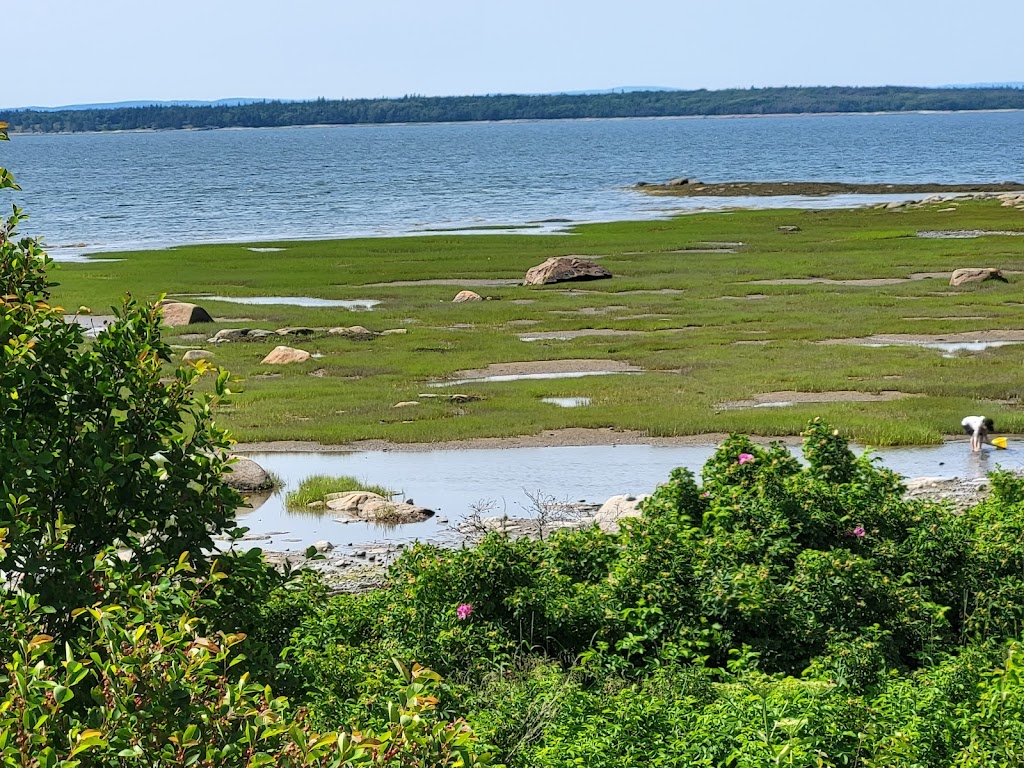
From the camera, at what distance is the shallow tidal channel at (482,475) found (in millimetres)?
16203

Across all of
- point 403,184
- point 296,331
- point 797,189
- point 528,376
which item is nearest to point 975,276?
point 528,376

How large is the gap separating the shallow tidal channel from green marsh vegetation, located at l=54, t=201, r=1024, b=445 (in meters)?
1.10

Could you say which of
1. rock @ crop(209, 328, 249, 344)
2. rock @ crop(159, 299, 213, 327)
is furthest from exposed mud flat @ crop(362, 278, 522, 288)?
rock @ crop(209, 328, 249, 344)

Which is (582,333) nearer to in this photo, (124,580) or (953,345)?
(953,345)

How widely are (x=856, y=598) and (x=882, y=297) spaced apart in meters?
29.7

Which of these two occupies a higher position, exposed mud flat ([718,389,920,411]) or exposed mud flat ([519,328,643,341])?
exposed mud flat ([718,389,920,411])

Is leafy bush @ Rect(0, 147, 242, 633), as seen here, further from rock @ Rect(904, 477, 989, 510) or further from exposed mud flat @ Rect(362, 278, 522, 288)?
exposed mud flat @ Rect(362, 278, 522, 288)

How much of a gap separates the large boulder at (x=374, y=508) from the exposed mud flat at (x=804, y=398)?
8.77m

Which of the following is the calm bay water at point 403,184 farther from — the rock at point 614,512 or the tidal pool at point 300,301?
the rock at point 614,512

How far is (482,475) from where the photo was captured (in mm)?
19438

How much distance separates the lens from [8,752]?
144 inches

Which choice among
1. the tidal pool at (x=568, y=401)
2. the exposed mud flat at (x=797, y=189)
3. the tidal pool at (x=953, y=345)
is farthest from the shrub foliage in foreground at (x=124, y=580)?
the exposed mud flat at (x=797, y=189)

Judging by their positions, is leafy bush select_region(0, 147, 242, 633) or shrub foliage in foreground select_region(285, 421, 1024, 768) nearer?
leafy bush select_region(0, 147, 242, 633)

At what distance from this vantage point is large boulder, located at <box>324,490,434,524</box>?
1658 centimetres
